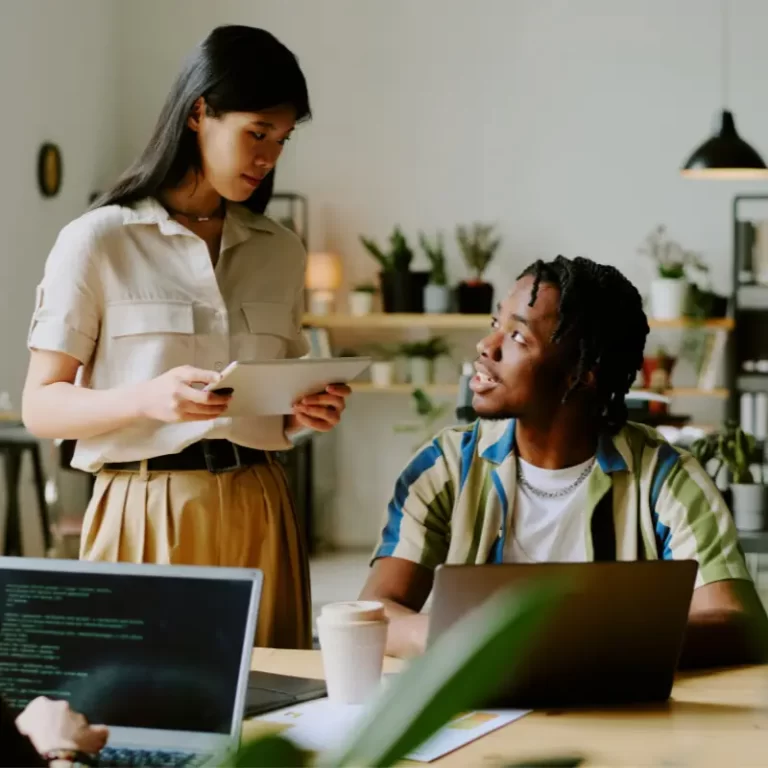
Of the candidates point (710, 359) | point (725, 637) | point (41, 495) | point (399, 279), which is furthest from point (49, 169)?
point (725, 637)

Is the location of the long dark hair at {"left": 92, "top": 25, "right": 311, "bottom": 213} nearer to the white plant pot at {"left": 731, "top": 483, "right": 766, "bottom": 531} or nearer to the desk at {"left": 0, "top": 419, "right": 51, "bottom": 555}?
the white plant pot at {"left": 731, "top": 483, "right": 766, "bottom": 531}

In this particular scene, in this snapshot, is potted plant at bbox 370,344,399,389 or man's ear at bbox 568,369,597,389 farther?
potted plant at bbox 370,344,399,389

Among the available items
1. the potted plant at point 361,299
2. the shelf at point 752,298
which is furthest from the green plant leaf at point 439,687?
the shelf at point 752,298

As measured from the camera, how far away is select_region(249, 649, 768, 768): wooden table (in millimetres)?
1159

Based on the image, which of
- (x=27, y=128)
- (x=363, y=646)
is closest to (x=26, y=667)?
(x=363, y=646)

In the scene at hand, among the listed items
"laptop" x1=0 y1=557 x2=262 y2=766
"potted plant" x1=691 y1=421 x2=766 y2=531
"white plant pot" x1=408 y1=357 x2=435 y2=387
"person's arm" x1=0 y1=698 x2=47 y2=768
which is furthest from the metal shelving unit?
"person's arm" x1=0 y1=698 x2=47 y2=768

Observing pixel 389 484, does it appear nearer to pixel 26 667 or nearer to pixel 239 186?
pixel 239 186

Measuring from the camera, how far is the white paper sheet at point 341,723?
1.19 m

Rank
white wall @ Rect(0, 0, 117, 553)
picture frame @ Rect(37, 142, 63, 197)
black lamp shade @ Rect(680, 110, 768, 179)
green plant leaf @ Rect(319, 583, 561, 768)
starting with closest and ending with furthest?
green plant leaf @ Rect(319, 583, 561, 768)
black lamp shade @ Rect(680, 110, 768, 179)
white wall @ Rect(0, 0, 117, 553)
picture frame @ Rect(37, 142, 63, 197)

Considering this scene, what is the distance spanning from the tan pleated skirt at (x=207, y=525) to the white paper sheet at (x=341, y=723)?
0.60 meters

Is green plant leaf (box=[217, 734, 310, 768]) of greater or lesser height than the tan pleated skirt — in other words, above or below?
above

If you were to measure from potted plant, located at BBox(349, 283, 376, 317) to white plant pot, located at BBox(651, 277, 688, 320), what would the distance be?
1475mm

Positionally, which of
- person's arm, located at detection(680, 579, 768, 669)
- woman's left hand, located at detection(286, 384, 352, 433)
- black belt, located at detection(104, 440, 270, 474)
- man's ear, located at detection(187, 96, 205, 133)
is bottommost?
person's arm, located at detection(680, 579, 768, 669)

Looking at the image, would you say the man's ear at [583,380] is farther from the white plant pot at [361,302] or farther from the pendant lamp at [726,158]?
the white plant pot at [361,302]
